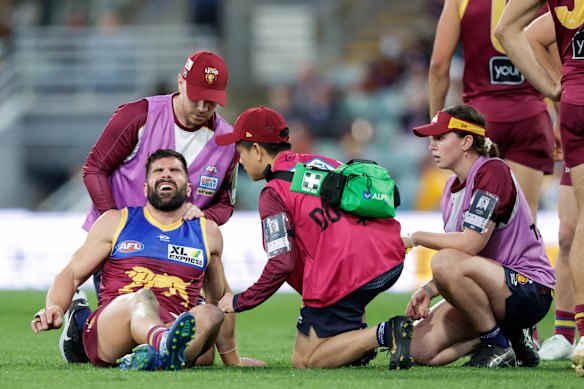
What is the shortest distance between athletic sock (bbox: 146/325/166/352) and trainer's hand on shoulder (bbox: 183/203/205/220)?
94 centimetres

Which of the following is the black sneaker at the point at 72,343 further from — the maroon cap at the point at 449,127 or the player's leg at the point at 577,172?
the player's leg at the point at 577,172

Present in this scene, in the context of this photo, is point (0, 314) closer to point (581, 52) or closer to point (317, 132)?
point (581, 52)

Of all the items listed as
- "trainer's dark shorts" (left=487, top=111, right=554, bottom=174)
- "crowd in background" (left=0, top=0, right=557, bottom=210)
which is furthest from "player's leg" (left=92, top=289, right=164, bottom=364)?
"crowd in background" (left=0, top=0, right=557, bottom=210)

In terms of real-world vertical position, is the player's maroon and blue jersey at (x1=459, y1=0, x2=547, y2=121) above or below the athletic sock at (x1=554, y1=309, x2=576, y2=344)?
above

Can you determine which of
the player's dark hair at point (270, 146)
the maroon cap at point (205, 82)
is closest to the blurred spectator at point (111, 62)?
the maroon cap at point (205, 82)

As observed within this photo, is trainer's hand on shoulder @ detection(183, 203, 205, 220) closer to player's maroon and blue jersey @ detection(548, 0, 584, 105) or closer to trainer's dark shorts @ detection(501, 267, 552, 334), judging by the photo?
trainer's dark shorts @ detection(501, 267, 552, 334)

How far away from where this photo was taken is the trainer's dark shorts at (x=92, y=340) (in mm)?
6109

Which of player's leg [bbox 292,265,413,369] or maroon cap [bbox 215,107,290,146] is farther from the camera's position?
Result: maroon cap [bbox 215,107,290,146]

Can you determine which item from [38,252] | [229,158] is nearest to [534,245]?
[229,158]

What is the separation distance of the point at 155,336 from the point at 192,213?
105 centimetres

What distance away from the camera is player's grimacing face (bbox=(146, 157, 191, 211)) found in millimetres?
6383

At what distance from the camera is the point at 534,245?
256 inches

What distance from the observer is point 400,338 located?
5762 mm

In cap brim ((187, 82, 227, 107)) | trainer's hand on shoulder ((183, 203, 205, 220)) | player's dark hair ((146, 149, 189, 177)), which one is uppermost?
cap brim ((187, 82, 227, 107))
